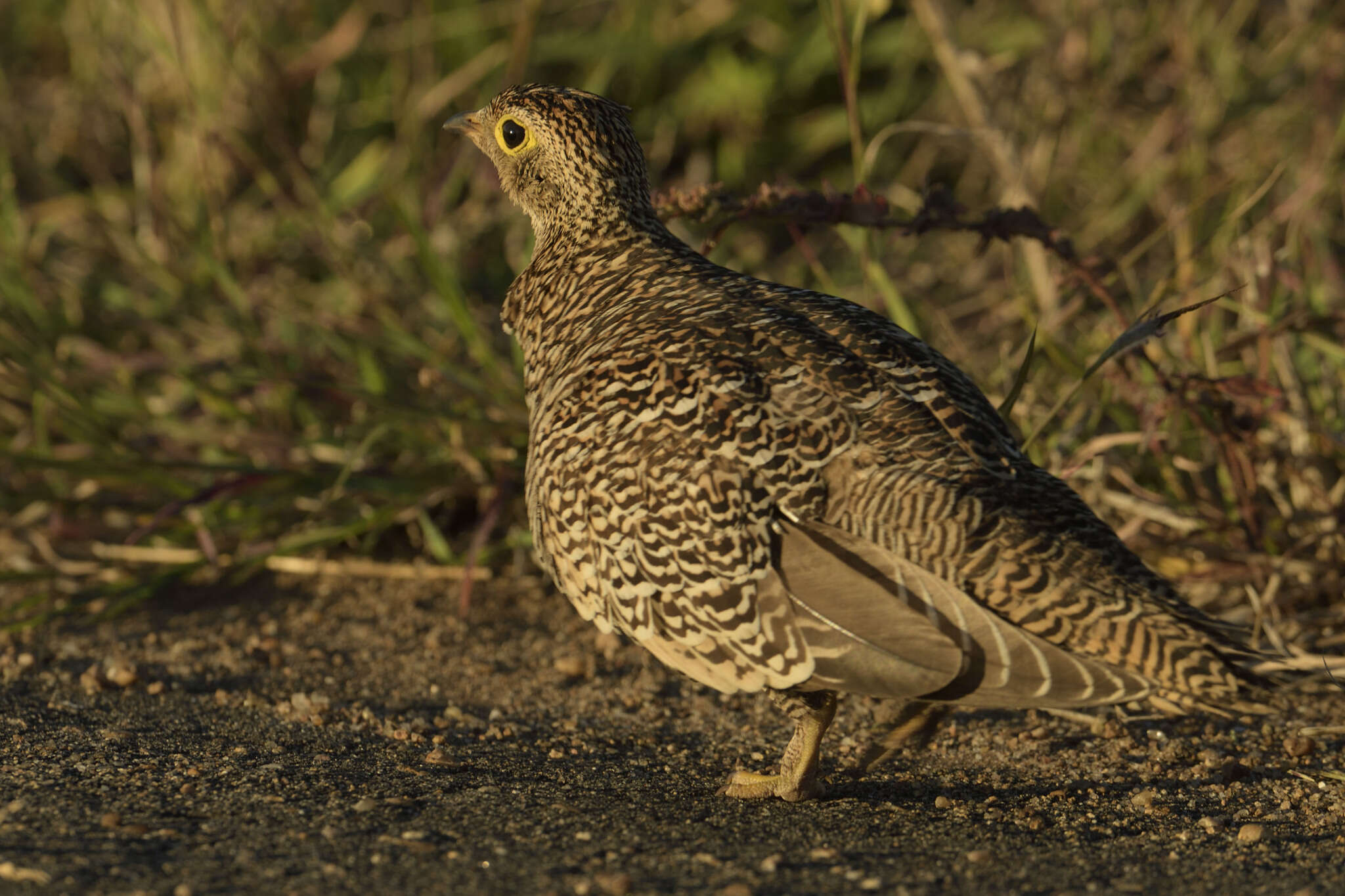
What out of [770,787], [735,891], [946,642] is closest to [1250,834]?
[946,642]

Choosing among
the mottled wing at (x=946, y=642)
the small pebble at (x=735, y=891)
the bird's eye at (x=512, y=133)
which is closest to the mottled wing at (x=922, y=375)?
the mottled wing at (x=946, y=642)

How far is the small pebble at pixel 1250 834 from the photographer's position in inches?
118

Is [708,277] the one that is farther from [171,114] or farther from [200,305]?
[171,114]

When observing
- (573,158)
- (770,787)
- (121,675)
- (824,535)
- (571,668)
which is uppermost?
(573,158)

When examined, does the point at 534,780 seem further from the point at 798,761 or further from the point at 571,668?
the point at 571,668

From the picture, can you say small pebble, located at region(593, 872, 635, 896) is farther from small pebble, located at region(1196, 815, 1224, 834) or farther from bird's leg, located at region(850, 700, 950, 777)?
small pebble, located at region(1196, 815, 1224, 834)

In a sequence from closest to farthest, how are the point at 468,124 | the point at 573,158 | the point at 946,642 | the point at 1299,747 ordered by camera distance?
1. the point at 946,642
2. the point at 1299,747
3. the point at 573,158
4. the point at 468,124

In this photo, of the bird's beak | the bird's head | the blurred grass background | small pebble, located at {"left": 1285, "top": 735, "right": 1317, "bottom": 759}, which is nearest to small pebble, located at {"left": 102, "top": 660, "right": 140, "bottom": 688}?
the blurred grass background

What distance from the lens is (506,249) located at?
6348 millimetres

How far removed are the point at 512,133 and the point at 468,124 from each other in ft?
0.89

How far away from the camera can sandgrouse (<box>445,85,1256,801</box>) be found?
2.91 m

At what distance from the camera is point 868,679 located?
294 cm

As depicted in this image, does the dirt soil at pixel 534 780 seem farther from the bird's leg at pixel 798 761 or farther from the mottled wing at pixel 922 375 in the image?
the mottled wing at pixel 922 375

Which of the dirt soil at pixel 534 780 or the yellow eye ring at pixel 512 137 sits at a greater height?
the yellow eye ring at pixel 512 137
